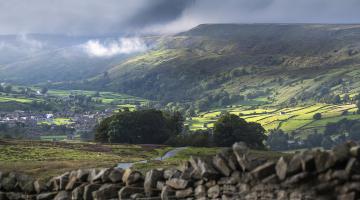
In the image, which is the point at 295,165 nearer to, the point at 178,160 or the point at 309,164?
the point at 309,164

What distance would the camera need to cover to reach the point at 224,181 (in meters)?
11.2

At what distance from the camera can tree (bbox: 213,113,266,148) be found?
326ft

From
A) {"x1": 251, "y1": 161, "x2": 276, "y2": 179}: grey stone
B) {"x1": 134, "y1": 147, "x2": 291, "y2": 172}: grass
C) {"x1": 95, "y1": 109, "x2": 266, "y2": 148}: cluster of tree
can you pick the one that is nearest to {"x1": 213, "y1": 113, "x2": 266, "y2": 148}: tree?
{"x1": 95, "y1": 109, "x2": 266, "y2": 148}: cluster of tree

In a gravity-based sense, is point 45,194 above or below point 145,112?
below

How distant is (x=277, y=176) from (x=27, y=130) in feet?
603

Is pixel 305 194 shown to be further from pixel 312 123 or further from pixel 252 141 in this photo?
pixel 312 123

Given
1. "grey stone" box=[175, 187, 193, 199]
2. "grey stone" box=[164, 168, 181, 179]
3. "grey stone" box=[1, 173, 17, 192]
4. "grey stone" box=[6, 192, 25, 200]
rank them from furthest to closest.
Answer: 1. "grey stone" box=[1, 173, 17, 192]
2. "grey stone" box=[6, 192, 25, 200]
3. "grey stone" box=[164, 168, 181, 179]
4. "grey stone" box=[175, 187, 193, 199]

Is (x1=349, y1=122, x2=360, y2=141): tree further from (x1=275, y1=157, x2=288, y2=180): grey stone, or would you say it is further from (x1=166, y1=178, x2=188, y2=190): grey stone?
(x1=275, y1=157, x2=288, y2=180): grey stone

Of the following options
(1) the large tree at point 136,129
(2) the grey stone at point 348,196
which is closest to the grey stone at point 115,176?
(2) the grey stone at point 348,196

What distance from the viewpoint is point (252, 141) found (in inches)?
3939

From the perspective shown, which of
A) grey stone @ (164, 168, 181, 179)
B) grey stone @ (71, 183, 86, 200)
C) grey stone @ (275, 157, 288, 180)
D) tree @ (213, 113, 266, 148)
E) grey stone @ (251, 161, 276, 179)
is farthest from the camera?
tree @ (213, 113, 266, 148)

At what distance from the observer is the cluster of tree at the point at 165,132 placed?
100375 millimetres

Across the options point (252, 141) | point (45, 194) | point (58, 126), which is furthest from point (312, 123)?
point (45, 194)

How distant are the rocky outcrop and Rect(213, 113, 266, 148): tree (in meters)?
86.7
